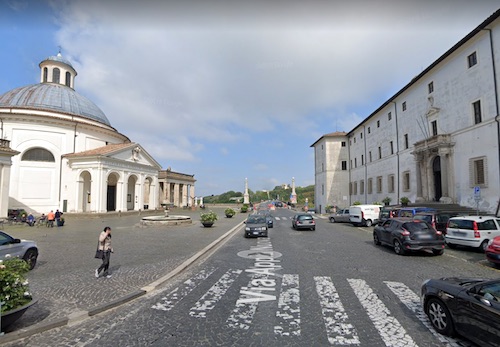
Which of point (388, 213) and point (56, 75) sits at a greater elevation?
point (56, 75)

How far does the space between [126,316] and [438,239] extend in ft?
38.8

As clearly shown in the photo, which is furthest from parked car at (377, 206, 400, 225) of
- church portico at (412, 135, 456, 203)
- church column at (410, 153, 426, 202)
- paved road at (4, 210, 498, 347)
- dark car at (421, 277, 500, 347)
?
dark car at (421, 277, 500, 347)

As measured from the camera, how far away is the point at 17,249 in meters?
8.55

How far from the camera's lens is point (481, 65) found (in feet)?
71.8

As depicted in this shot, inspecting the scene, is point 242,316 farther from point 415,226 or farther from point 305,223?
point 305,223

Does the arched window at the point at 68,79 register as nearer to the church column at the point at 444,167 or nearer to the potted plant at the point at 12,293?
the potted plant at the point at 12,293

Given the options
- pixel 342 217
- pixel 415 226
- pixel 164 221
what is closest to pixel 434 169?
pixel 342 217

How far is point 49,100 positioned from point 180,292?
44751 millimetres

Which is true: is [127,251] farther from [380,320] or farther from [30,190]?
[30,190]

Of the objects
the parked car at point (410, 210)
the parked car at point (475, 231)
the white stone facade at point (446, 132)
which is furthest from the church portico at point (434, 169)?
the parked car at point (475, 231)

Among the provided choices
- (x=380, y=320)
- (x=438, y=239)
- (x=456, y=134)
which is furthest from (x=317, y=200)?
(x=380, y=320)

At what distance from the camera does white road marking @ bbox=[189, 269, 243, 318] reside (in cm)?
551

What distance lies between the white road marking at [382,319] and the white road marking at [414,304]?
490 mm

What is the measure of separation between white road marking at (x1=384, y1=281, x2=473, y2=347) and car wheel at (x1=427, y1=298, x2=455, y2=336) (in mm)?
94
